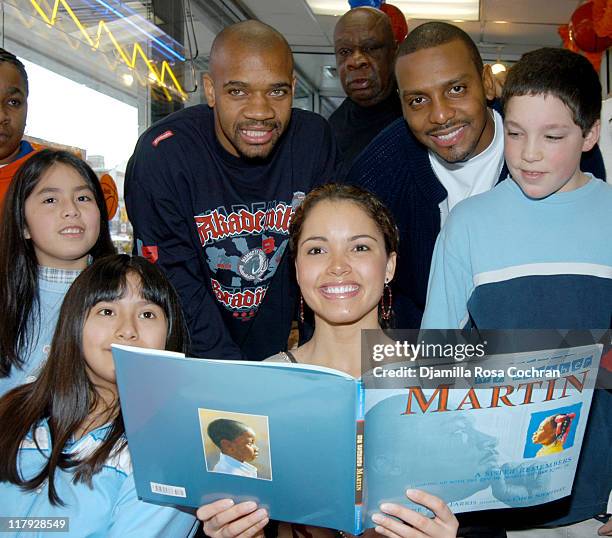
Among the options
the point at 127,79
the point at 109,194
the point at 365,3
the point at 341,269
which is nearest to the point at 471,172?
the point at 341,269

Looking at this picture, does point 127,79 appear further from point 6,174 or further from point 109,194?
point 6,174

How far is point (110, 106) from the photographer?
3916 mm

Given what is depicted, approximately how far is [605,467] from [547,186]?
1.99ft

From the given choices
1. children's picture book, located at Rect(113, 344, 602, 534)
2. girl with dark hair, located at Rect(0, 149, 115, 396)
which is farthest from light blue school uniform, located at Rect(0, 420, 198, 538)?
girl with dark hair, located at Rect(0, 149, 115, 396)

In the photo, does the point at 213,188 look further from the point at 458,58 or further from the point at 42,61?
the point at 42,61

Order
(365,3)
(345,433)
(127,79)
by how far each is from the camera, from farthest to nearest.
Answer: (127,79)
(365,3)
(345,433)

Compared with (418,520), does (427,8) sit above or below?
above

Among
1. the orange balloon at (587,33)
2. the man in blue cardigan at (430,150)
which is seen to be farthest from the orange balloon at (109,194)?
the orange balloon at (587,33)

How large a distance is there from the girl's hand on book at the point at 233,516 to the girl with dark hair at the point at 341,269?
14.2 inches

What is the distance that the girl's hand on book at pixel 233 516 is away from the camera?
1177 millimetres

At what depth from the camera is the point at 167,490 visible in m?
1.21

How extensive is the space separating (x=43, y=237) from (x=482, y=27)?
18.4 feet

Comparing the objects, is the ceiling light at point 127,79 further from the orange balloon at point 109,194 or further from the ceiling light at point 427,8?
the ceiling light at point 427,8

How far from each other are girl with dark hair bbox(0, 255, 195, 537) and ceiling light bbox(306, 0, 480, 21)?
4.78m
